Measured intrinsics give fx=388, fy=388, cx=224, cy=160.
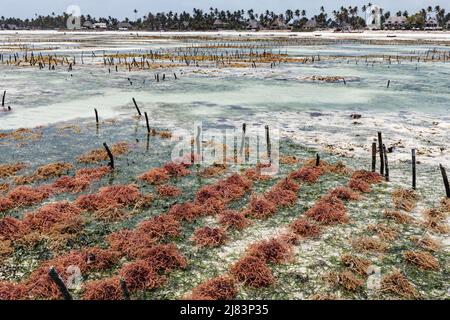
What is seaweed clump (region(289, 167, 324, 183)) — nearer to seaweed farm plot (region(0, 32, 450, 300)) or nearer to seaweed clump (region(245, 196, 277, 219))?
seaweed farm plot (region(0, 32, 450, 300))

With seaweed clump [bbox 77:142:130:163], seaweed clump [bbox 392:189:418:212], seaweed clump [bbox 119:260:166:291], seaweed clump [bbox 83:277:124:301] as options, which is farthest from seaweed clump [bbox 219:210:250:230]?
seaweed clump [bbox 77:142:130:163]

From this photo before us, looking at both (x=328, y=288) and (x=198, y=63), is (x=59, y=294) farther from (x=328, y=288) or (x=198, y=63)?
(x=198, y=63)

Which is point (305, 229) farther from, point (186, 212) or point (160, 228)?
point (160, 228)

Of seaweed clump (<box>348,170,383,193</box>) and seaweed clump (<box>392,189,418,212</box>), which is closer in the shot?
seaweed clump (<box>392,189,418,212</box>)

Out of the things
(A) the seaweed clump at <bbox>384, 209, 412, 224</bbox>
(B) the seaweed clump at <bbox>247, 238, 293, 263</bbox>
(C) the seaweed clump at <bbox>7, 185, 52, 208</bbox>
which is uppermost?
(C) the seaweed clump at <bbox>7, 185, 52, 208</bbox>

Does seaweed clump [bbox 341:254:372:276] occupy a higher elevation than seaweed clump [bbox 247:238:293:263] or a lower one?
lower

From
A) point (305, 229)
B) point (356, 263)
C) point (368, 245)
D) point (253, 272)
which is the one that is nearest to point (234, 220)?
point (305, 229)

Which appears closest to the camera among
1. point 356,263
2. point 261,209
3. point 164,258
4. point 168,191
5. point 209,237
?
point 356,263

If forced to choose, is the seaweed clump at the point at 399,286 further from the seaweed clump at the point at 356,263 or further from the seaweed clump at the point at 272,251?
the seaweed clump at the point at 272,251

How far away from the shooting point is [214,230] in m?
12.9

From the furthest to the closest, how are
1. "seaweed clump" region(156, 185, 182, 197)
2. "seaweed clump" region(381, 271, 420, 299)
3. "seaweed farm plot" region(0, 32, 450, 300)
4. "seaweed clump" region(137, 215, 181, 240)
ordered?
"seaweed clump" region(156, 185, 182, 197) → "seaweed clump" region(137, 215, 181, 240) → "seaweed farm plot" region(0, 32, 450, 300) → "seaweed clump" region(381, 271, 420, 299)

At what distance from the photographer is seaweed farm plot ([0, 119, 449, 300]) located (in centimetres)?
1040

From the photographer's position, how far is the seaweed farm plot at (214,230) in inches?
409

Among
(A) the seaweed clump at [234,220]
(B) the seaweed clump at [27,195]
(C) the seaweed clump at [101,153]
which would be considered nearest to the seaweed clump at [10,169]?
(B) the seaweed clump at [27,195]
